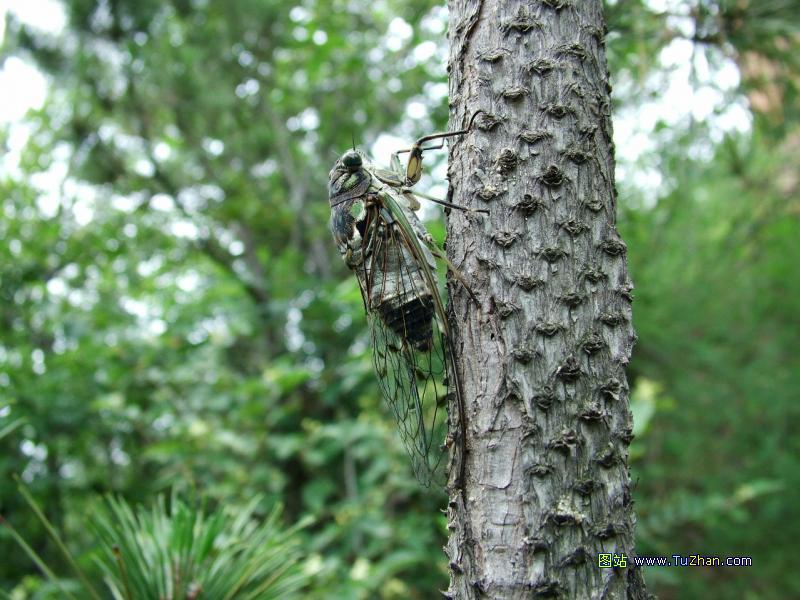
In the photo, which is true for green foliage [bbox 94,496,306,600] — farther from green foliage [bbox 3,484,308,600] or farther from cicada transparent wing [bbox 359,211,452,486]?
cicada transparent wing [bbox 359,211,452,486]

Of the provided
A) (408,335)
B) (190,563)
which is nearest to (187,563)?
(190,563)

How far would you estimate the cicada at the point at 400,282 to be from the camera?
3.95 ft

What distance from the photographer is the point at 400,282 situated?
129cm

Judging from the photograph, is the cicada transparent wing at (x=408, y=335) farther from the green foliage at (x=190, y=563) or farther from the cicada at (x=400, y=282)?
the green foliage at (x=190, y=563)

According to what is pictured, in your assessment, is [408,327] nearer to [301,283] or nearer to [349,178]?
[349,178]

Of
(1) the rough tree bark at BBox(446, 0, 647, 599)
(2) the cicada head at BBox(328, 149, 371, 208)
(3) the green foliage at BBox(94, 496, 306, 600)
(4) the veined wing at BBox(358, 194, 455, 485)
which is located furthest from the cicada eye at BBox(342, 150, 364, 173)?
(3) the green foliage at BBox(94, 496, 306, 600)

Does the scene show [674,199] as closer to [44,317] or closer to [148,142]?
[148,142]

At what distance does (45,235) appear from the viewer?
10.5ft

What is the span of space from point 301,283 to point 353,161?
2182 mm

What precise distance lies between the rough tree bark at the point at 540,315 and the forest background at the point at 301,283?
4.05 feet

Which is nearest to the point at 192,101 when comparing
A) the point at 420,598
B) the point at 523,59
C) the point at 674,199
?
the point at 674,199

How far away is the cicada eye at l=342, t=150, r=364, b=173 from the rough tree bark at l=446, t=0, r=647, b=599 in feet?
1.48

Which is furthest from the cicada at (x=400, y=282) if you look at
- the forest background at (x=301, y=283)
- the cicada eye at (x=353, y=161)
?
the forest background at (x=301, y=283)

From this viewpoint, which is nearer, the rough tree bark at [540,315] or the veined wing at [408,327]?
the rough tree bark at [540,315]
